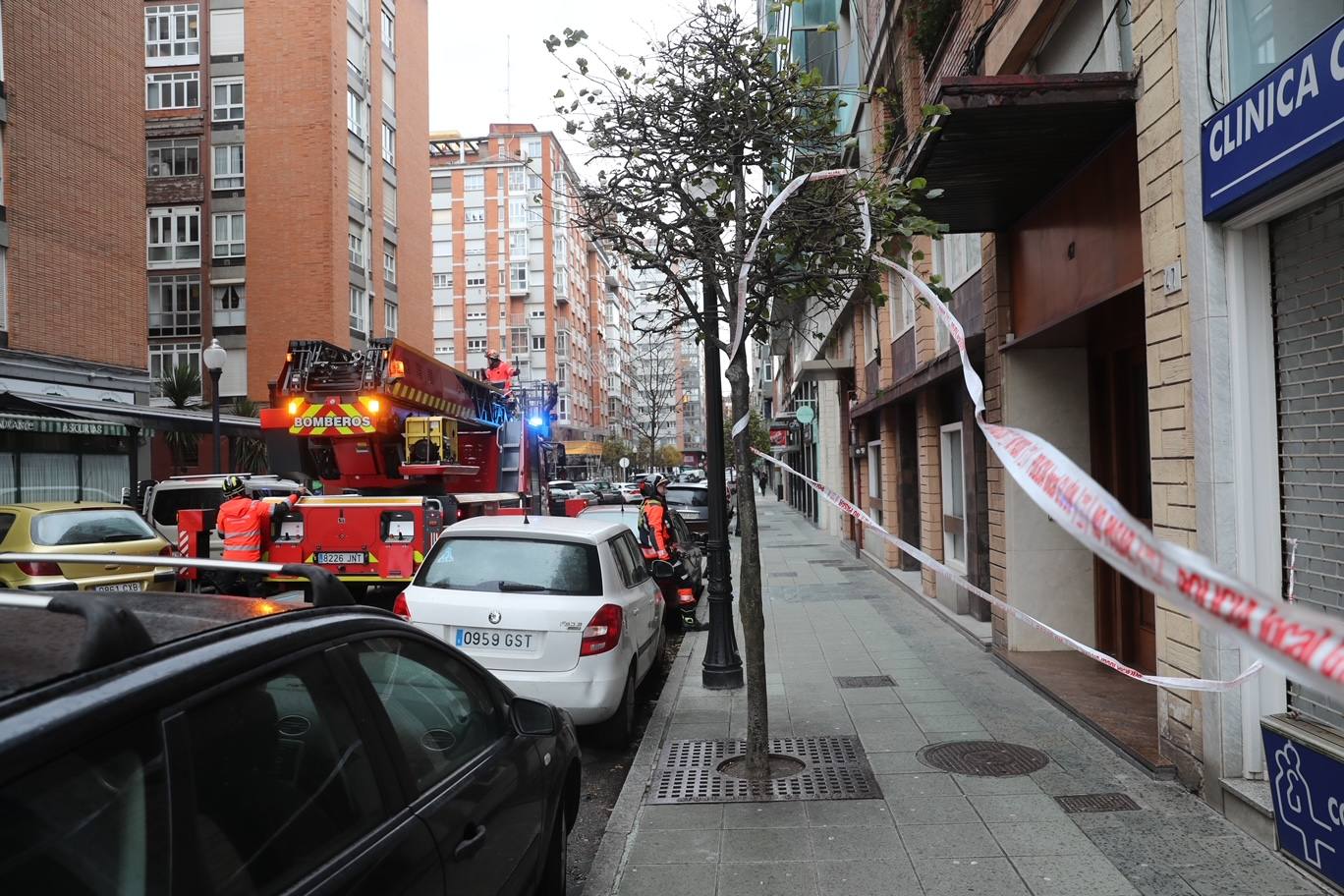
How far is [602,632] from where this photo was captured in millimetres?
6289

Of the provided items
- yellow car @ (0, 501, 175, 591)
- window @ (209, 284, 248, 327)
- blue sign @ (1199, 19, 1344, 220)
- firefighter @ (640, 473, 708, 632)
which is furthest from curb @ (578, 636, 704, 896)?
window @ (209, 284, 248, 327)

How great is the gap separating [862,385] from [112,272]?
18.1 meters

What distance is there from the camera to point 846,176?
254 inches

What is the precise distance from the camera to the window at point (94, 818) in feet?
4.85

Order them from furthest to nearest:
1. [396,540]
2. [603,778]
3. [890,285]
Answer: [890,285] → [396,540] → [603,778]

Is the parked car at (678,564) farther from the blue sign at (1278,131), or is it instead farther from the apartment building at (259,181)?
the apartment building at (259,181)

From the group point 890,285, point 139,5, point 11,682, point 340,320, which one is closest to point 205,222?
point 340,320

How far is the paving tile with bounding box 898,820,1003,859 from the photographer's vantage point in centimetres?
443

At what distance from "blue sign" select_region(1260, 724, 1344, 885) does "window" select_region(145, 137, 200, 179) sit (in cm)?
3947

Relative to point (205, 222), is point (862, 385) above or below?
below

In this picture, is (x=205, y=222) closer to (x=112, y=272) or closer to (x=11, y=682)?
(x=112, y=272)

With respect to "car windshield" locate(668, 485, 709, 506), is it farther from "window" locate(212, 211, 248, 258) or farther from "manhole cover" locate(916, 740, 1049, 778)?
"window" locate(212, 211, 248, 258)

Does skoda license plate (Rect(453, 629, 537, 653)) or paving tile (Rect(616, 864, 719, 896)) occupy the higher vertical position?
skoda license plate (Rect(453, 629, 537, 653))

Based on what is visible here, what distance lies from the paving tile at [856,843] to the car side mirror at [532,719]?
1.81 meters
